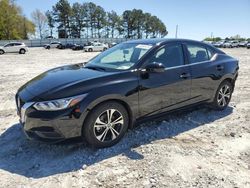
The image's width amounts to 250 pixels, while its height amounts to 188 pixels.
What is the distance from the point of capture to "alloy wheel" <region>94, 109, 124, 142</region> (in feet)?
12.2

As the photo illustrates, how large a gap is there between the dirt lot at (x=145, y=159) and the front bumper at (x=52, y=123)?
0.28 m

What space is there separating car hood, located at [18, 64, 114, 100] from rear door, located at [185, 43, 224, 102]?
1.79 meters

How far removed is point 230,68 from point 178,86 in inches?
68.4

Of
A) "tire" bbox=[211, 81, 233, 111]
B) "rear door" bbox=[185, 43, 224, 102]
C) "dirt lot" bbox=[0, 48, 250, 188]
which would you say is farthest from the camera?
"tire" bbox=[211, 81, 233, 111]

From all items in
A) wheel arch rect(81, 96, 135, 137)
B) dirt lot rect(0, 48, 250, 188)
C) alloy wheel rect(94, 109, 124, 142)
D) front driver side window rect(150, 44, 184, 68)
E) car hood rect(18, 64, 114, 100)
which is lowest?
dirt lot rect(0, 48, 250, 188)

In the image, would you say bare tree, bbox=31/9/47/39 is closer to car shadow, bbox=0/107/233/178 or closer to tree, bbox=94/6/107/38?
tree, bbox=94/6/107/38

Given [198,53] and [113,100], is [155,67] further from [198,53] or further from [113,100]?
[198,53]

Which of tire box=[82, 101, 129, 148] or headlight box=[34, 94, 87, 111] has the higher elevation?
headlight box=[34, 94, 87, 111]

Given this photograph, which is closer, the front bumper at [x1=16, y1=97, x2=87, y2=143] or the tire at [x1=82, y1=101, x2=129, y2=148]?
the front bumper at [x1=16, y1=97, x2=87, y2=143]

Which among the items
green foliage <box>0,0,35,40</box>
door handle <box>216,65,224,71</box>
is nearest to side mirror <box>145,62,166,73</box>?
door handle <box>216,65,224,71</box>

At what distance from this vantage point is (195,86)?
4.84 m

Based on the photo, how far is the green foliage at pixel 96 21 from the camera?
76.3m

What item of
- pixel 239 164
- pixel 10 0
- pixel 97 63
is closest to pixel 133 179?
pixel 239 164

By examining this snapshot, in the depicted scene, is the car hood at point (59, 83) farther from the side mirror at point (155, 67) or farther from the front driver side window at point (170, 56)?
the front driver side window at point (170, 56)
